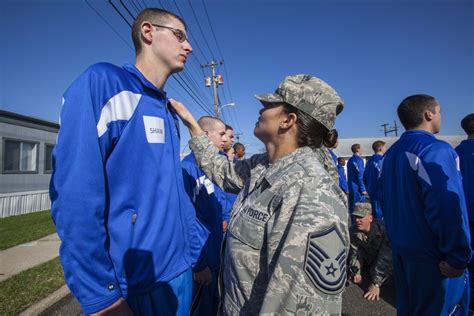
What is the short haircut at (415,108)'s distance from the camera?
2.90 m

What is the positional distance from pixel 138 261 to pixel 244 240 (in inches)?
23.2

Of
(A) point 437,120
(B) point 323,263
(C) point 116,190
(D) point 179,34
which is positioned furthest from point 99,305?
(A) point 437,120

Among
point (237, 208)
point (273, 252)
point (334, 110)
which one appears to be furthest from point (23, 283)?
point (334, 110)

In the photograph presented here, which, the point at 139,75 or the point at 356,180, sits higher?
the point at 139,75

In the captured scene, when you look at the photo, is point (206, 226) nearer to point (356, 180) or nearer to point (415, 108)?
point (415, 108)

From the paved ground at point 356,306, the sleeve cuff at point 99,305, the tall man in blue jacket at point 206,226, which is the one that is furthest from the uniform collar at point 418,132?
the sleeve cuff at point 99,305

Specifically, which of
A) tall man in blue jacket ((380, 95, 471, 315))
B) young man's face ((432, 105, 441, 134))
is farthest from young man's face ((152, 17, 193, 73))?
young man's face ((432, 105, 441, 134))

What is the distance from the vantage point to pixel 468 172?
4152 mm

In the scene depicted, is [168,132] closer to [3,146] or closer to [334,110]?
[334,110]

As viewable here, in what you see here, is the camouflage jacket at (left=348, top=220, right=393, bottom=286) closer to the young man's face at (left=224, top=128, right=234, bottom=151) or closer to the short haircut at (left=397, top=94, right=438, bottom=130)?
the short haircut at (left=397, top=94, right=438, bottom=130)

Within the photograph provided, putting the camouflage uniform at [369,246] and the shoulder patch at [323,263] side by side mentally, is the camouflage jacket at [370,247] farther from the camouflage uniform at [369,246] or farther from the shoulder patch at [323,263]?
the shoulder patch at [323,263]

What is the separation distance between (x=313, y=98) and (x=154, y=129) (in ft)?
3.20

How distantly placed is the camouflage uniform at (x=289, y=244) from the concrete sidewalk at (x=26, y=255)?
5224 mm

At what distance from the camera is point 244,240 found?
1533 mm
